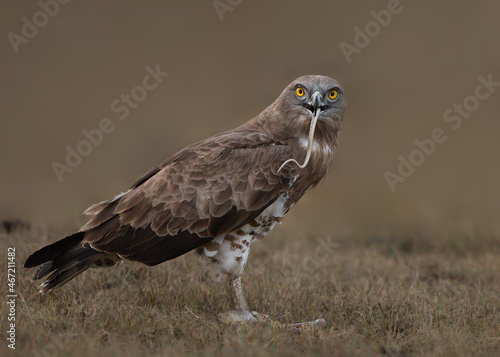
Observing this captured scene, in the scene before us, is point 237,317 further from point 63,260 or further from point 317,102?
point 317,102

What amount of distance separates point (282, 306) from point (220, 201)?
4.16 feet

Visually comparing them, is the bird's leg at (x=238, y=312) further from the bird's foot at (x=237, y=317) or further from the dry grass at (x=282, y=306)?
the dry grass at (x=282, y=306)

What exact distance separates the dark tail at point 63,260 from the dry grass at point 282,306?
0.19 meters

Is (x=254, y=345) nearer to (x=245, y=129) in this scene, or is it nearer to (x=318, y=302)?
(x=318, y=302)

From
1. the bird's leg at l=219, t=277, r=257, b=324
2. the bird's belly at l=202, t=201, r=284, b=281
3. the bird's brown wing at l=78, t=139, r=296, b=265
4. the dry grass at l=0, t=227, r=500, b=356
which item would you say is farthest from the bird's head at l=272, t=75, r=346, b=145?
the dry grass at l=0, t=227, r=500, b=356

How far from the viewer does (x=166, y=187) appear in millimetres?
6137

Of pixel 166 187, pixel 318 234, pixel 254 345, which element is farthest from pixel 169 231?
pixel 318 234

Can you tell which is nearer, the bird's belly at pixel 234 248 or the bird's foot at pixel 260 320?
the bird's foot at pixel 260 320

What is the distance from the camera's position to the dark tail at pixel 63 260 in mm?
5832

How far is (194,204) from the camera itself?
600 centimetres

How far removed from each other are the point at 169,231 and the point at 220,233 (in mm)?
→ 493

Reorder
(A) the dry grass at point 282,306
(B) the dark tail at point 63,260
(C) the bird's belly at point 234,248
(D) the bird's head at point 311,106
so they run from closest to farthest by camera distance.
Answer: (A) the dry grass at point 282,306, (B) the dark tail at point 63,260, (C) the bird's belly at point 234,248, (D) the bird's head at point 311,106

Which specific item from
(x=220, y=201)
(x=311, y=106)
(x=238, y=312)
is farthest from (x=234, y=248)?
(x=311, y=106)

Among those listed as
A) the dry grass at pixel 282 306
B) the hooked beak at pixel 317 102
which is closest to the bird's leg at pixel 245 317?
the dry grass at pixel 282 306
